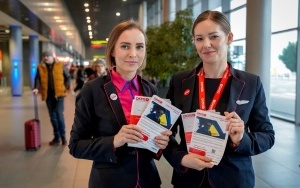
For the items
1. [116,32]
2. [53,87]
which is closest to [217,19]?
[116,32]

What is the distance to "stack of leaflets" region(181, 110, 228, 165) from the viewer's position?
1.49 meters

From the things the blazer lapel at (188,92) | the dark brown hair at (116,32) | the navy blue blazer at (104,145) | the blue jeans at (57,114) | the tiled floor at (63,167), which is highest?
the dark brown hair at (116,32)

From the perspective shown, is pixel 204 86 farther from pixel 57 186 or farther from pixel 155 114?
pixel 57 186

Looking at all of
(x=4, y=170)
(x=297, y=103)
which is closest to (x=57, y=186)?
(x=4, y=170)

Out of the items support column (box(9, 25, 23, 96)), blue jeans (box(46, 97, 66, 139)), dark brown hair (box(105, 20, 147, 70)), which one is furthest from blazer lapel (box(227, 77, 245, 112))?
support column (box(9, 25, 23, 96))

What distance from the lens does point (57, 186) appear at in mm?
4707

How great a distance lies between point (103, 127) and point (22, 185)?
3533 millimetres

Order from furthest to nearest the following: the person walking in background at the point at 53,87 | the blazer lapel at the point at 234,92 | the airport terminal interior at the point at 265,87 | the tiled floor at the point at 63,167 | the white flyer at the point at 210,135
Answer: the person walking in background at the point at 53,87 → the airport terminal interior at the point at 265,87 → the tiled floor at the point at 63,167 → the blazer lapel at the point at 234,92 → the white flyer at the point at 210,135

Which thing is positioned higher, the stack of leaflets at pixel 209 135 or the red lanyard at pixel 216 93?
the red lanyard at pixel 216 93

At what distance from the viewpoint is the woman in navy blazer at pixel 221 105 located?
63.8 inches

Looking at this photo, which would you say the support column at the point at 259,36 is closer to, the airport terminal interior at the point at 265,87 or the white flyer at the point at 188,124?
the airport terminal interior at the point at 265,87

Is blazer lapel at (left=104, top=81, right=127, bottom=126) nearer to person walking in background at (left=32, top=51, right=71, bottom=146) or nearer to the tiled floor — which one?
the tiled floor

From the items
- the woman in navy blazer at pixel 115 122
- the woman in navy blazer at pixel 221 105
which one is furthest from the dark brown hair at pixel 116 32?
the woman in navy blazer at pixel 221 105

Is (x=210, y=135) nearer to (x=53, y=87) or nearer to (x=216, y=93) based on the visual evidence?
(x=216, y=93)
